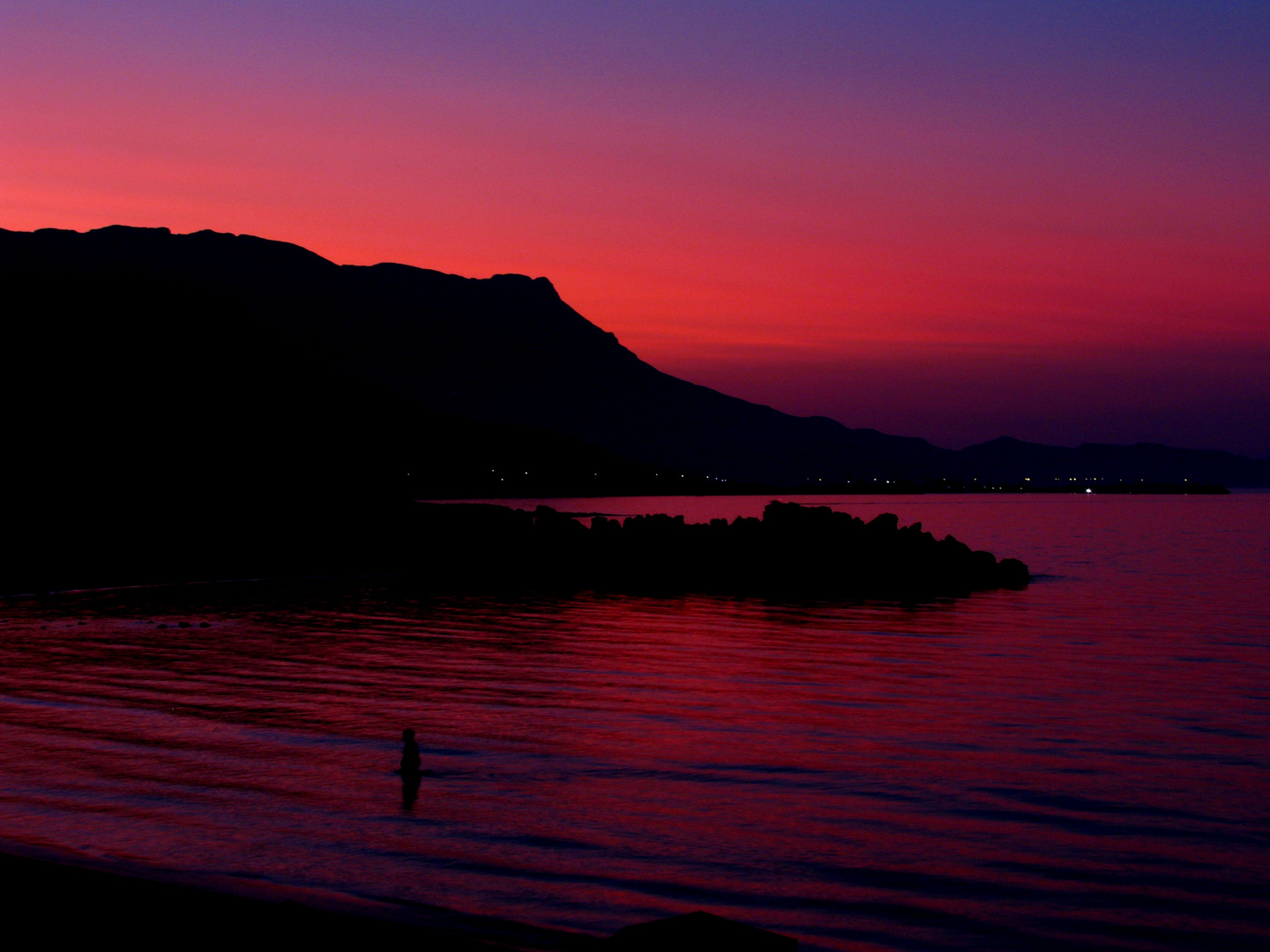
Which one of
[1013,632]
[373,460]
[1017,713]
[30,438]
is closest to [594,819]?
[1017,713]

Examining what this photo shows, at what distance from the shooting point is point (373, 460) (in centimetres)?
19075

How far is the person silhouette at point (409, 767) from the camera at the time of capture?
13.3 metres

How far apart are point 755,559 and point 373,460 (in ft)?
489

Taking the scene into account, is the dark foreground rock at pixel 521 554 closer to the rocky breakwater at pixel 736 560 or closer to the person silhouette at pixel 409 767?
the rocky breakwater at pixel 736 560

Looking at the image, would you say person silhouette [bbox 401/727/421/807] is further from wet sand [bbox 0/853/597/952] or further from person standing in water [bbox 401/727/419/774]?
wet sand [bbox 0/853/597/952]

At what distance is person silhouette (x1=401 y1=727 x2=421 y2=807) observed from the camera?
1326 centimetres

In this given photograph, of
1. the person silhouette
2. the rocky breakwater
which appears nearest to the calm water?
the person silhouette

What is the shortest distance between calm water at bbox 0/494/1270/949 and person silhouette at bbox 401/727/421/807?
336mm

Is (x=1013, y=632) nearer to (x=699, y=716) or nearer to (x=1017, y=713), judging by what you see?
(x=1017, y=713)

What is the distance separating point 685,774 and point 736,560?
35.7 meters

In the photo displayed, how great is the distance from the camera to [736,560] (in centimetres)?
4997

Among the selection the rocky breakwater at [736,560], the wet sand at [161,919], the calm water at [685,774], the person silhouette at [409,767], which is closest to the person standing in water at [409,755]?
the person silhouette at [409,767]

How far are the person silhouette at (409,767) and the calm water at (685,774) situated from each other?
Result: 1.10 feet

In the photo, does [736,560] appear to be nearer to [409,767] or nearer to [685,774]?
[685,774]
